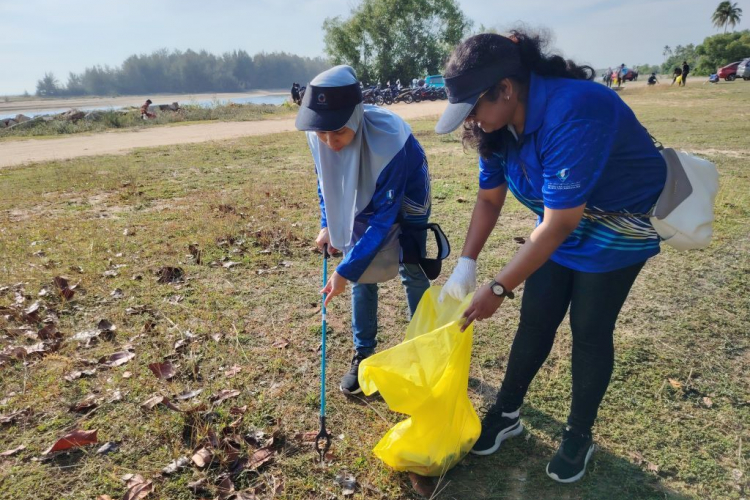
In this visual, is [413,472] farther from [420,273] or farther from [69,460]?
[69,460]

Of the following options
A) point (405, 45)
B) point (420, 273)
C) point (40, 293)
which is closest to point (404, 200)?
point (420, 273)

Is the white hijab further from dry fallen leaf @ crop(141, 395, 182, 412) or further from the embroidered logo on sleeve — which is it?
dry fallen leaf @ crop(141, 395, 182, 412)

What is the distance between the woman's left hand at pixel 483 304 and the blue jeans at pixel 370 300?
76 centimetres

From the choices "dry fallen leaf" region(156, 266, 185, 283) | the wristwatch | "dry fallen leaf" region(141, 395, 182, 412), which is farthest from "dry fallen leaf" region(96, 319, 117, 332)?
the wristwatch

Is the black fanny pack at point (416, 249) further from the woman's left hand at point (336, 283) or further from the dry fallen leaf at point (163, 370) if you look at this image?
the dry fallen leaf at point (163, 370)

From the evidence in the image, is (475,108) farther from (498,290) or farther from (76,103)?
(76,103)

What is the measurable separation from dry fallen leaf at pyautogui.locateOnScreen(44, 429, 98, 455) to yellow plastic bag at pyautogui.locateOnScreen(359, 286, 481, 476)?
1.34 m

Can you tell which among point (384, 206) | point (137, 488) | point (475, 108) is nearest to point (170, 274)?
point (137, 488)

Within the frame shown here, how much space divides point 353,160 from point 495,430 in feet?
4.53

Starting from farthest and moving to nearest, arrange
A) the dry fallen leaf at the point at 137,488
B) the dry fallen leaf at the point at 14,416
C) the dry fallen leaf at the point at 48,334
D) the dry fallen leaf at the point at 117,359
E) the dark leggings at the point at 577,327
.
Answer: the dry fallen leaf at the point at 48,334 → the dry fallen leaf at the point at 117,359 → the dry fallen leaf at the point at 14,416 → the dry fallen leaf at the point at 137,488 → the dark leggings at the point at 577,327

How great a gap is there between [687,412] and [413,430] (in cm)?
144

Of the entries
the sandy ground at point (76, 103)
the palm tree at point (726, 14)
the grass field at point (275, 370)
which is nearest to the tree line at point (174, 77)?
the sandy ground at point (76, 103)

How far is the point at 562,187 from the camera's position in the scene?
58.7 inches

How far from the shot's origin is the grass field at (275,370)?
2.08 meters
